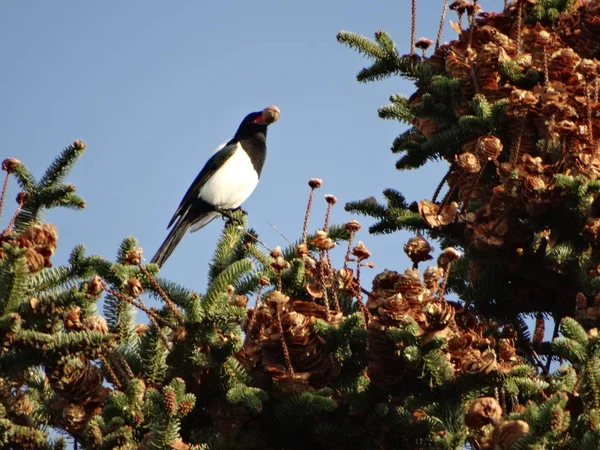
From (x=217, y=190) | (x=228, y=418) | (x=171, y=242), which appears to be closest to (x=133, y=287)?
(x=228, y=418)

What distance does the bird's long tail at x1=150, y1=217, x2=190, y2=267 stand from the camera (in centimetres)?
800

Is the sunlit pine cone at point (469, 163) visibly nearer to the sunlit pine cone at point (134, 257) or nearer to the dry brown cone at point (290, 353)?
the dry brown cone at point (290, 353)

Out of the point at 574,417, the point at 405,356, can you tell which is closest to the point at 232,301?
the point at 405,356

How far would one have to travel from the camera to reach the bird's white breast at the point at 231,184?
27.9ft

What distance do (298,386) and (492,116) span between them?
72.2 inches

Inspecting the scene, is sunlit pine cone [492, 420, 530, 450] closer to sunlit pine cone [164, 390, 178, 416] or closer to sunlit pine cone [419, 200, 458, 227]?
sunlit pine cone [164, 390, 178, 416]

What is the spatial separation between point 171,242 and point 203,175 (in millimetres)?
789

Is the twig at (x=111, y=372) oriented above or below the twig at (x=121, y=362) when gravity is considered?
below

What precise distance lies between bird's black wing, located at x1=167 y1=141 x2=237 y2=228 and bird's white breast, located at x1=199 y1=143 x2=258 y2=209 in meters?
0.04

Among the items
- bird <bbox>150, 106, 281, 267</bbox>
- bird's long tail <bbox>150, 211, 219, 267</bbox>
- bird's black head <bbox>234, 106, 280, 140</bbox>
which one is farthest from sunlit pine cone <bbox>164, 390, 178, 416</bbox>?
bird's black head <bbox>234, 106, 280, 140</bbox>

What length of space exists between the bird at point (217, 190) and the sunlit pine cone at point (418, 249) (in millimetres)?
4950

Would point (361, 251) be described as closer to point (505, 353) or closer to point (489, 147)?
point (505, 353)

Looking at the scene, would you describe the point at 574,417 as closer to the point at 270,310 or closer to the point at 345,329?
the point at 345,329

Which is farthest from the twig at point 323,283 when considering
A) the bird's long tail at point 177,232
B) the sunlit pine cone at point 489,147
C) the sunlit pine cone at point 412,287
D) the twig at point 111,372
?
the bird's long tail at point 177,232
